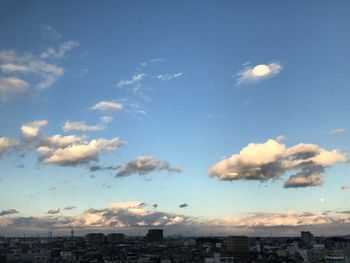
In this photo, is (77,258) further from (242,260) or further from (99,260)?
(242,260)

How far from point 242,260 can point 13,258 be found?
323ft

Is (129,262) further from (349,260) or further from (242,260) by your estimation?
(349,260)

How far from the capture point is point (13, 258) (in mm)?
165625

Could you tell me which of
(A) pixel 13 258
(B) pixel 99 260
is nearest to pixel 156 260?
(B) pixel 99 260

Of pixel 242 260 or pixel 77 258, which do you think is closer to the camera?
pixel 77 258

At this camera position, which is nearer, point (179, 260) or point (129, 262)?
point (129, 262)

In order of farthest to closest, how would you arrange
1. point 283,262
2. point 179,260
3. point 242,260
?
point 242,260, point 179,260, point 283,262

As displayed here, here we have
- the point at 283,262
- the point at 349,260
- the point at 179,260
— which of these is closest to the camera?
the point at 349,260

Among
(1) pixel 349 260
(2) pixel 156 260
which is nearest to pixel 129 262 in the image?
(2) pixel 156 260

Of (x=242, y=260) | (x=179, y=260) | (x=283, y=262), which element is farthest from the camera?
(x=242, y=260)

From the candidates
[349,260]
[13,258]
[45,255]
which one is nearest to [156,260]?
[45,255]

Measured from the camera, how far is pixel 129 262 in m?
161

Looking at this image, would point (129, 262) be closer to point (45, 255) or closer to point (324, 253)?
point (45, 255)

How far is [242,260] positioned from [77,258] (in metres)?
73.4
